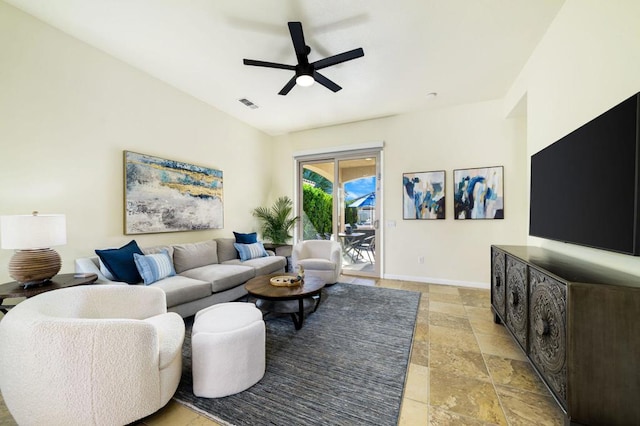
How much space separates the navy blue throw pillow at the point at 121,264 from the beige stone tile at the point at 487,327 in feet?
12.1

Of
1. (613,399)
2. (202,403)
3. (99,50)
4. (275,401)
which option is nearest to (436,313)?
(613,399)

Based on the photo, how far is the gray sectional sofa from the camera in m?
2.52

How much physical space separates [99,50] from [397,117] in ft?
14.5

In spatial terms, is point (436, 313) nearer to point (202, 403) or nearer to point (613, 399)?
point (613, 399)

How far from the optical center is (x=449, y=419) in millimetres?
1450

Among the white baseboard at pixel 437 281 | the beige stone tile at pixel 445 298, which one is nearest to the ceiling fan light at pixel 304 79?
the beige stone tile at pixel 445 298

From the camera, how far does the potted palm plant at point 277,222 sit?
5.32 meters

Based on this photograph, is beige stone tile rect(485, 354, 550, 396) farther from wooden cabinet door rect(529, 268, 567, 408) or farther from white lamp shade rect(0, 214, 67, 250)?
white lamp shade rect(0, 214, 67, 250)

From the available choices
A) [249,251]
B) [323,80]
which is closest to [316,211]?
[249,251]

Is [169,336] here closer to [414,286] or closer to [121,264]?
[121,264]

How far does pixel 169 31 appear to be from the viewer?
8.04ft

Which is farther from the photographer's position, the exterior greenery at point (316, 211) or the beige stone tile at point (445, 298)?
the exterior greenery at point (316, 211)

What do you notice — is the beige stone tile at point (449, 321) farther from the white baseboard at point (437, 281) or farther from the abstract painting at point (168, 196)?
the abstract painting at point (168, 196)

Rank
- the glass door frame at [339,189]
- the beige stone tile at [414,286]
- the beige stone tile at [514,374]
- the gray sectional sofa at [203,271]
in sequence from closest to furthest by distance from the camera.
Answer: the beige stone tile at [514,374], the gray sectional sofa at [203,271], the beige stone tile at [414,286], the glass door frame at [339,189]
